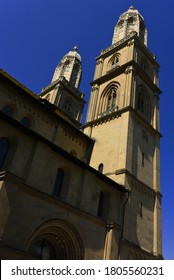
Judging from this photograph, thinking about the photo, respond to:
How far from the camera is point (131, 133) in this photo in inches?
1042

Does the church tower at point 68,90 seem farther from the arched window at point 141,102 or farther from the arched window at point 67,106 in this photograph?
the arched window at point 141,102

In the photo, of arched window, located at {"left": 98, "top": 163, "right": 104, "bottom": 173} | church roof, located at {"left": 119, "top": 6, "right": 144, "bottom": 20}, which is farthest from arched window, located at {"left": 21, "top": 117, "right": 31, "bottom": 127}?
church roof, located at {"left": 119, "top": 6, "right": 144, "bottom": 20}

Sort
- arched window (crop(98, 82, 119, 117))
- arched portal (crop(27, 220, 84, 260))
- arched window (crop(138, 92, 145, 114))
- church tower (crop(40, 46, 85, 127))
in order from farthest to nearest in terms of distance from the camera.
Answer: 1. church tower (crop(40, 46, 85, 127))
2. arched window (crop(138, 92, 145, 114))
3. arched window (crop(98, 82, 119, 117))
4. arched portal (crop(27, 220, 84, 260))

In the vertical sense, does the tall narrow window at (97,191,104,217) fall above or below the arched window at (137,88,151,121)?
below

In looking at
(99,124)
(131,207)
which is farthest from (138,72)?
(131,207)

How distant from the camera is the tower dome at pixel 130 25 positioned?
4194 centimetres

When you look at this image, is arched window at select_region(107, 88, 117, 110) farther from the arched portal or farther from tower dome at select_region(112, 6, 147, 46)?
the arched portal

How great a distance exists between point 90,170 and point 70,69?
Result: 37589mm

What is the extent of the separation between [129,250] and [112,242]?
2.95 m

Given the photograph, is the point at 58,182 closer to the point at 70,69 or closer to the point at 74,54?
the point at 70,69

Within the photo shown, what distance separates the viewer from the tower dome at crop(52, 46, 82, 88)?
52763mm

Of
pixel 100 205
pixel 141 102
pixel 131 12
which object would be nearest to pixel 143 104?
pixel 141 102

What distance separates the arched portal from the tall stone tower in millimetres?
4683

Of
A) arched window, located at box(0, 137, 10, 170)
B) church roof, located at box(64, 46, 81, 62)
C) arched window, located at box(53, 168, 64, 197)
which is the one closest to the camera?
arched window, located at box(0, 137, 10, 170)
